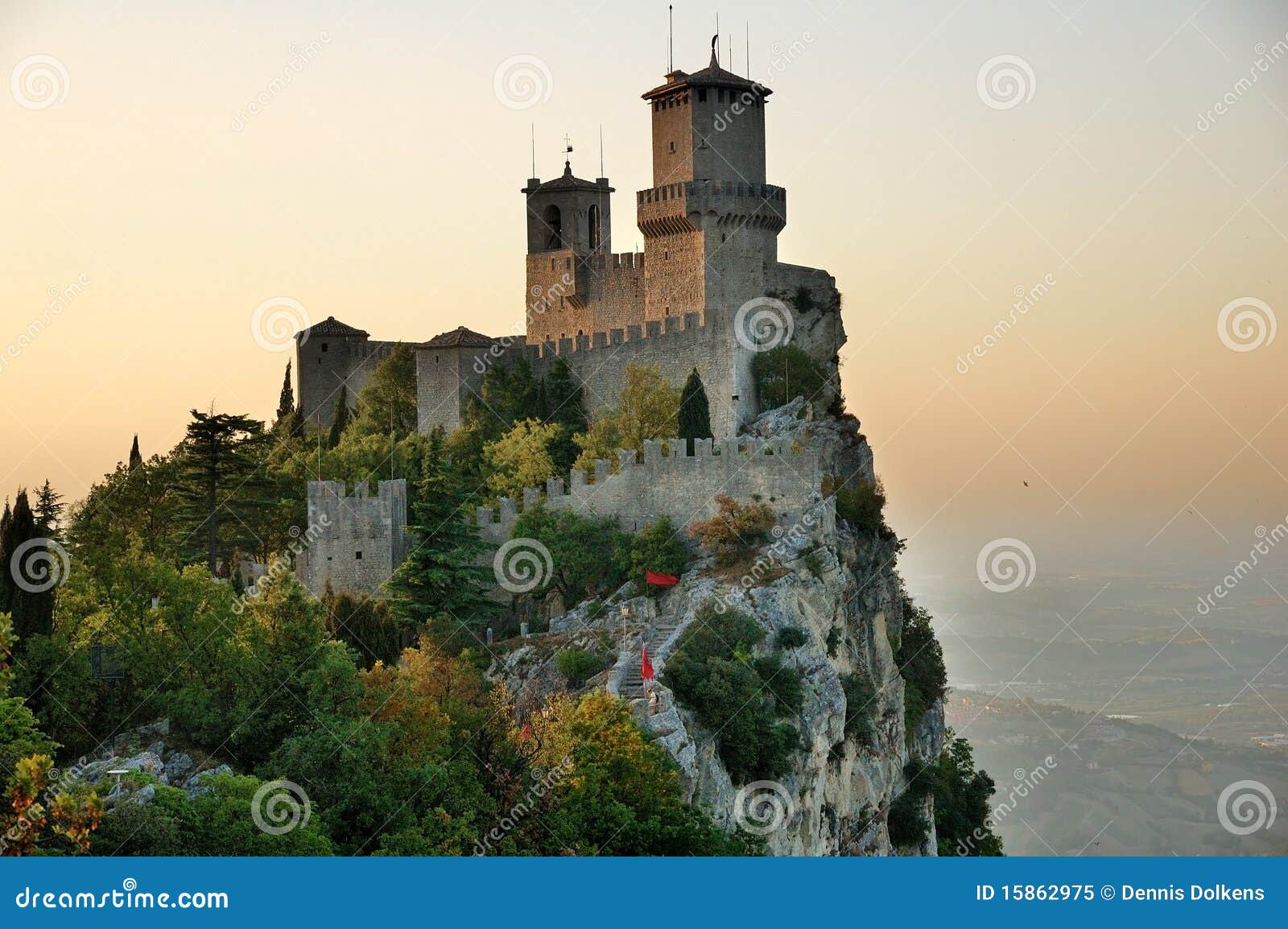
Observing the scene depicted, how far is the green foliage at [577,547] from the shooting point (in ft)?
145

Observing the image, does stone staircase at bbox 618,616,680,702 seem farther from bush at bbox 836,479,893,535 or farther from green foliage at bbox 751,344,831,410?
green foliage at bbox 751,344,831,410

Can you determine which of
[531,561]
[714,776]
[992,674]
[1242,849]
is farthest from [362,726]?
[992,674]

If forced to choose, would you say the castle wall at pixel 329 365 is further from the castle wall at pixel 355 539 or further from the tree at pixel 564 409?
the castle wall at pixel 355 539

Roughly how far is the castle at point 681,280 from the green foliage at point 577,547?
8185 mm

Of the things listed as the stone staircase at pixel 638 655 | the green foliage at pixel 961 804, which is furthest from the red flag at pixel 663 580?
the green foliage at pixel 961 804

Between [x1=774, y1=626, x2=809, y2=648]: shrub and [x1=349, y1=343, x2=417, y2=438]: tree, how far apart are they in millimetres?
17562

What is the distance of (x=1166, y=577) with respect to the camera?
8344cm

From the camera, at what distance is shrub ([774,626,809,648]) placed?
137 feet

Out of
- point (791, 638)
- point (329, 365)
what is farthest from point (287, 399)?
point (791, 638)

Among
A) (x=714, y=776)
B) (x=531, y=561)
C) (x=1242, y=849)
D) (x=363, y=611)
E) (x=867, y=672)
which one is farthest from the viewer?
(x=1242, y=849)

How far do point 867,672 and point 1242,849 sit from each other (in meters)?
27.2

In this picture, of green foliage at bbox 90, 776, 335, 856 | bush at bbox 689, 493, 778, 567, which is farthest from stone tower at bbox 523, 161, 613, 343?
green foliage at bbox 90, 776, 335, 856

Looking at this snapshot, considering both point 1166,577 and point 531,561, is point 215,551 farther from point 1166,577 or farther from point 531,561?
point 1166,577

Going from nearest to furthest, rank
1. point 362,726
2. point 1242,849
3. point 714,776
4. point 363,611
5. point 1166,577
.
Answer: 1. point 362,726
2. point 714,776
3. point 363,611
4. point 1242,849
5. point 1166,577
